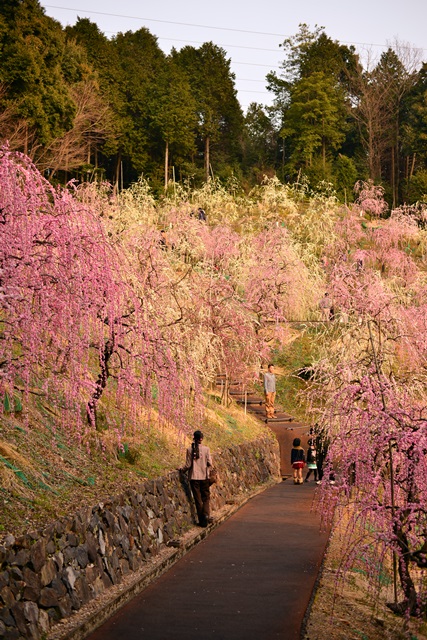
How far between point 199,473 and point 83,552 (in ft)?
15.7

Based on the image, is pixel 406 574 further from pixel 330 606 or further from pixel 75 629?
pixel 75 629

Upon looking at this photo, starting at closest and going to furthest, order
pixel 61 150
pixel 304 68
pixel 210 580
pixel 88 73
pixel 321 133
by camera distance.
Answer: pixel 210 580, pixel 61 150, pixel 88 73, pixel 321 133, pixel 304 68

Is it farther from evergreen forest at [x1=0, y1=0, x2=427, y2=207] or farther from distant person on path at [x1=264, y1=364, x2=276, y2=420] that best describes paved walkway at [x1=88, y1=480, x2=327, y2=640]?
evergreen forest at [x1=0, y1=0, x2=427, y2=207]

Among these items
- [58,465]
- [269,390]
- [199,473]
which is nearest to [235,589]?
[58,465]

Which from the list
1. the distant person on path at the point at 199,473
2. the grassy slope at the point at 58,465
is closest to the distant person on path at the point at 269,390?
the grassy slope at the point at 58,465

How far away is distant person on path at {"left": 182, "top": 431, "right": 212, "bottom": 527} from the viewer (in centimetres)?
1386

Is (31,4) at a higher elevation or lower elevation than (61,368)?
higher

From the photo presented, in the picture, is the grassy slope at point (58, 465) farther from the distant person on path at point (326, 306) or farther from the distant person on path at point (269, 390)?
the distant person on path at point (326, 306)

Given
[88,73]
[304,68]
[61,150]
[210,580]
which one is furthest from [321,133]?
[210,580]

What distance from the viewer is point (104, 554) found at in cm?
980

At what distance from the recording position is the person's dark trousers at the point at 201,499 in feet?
46.0

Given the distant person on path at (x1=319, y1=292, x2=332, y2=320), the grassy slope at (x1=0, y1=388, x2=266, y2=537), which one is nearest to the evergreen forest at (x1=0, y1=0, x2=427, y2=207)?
the distant person on path at (x1=319, y1=292, x2=332, y2=320)

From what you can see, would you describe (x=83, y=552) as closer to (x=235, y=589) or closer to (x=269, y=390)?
(x=235, y=589)

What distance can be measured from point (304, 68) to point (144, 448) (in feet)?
180
